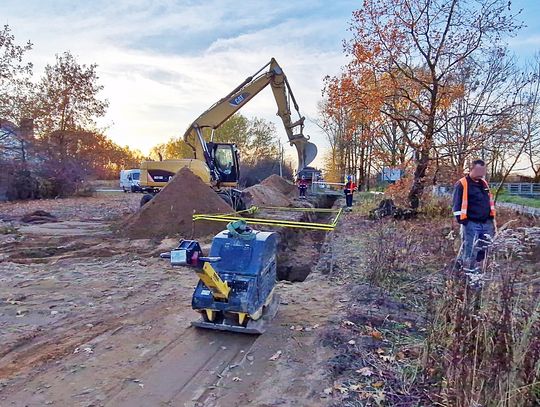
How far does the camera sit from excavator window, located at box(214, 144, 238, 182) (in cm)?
1594

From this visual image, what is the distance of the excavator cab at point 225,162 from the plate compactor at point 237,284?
10587 millimetres

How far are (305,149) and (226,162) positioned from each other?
3.11 metres

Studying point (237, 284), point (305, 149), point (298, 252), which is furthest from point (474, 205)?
point (305, 149)

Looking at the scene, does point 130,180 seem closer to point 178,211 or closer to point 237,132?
point 237,132

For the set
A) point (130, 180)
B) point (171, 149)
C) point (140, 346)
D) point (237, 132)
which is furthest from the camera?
point (171, 149)

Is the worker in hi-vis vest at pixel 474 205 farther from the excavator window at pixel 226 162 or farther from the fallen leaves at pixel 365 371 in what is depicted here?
the excavator window at pixel 226 162

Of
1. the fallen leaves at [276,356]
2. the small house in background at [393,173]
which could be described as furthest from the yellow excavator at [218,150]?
the fallen leaves at [276,356]

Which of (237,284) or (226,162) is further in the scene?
(226,162)

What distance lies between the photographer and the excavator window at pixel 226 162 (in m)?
15.9

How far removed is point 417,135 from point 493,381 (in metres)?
14.2

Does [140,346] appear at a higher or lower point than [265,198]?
lower

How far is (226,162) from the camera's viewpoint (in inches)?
630

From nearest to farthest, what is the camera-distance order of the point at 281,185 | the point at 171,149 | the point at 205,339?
the point at 205,339 → the point at 281,185 → the point at 171,149

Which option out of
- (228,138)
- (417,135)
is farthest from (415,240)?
(228,138)
